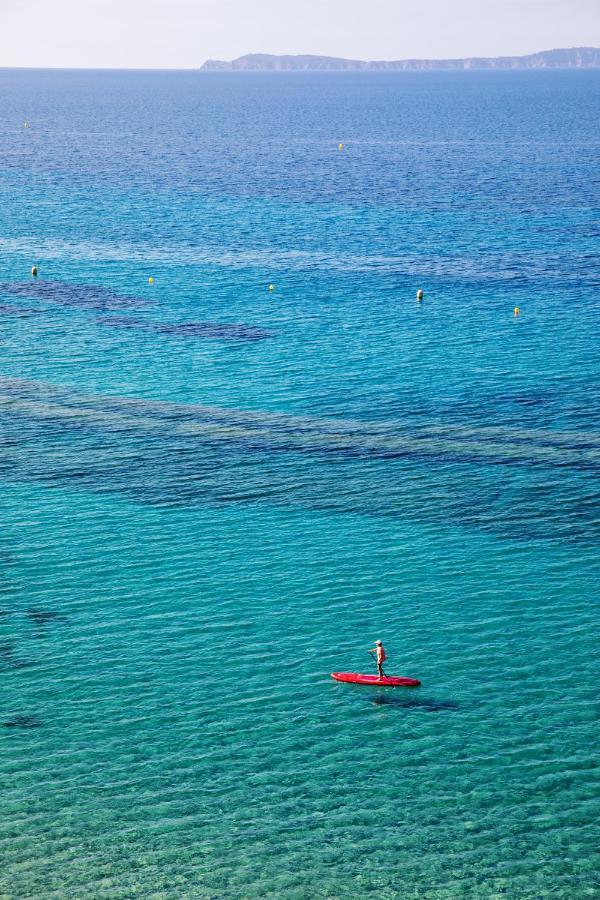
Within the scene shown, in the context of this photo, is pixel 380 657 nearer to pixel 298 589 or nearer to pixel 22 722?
pixel 298 589

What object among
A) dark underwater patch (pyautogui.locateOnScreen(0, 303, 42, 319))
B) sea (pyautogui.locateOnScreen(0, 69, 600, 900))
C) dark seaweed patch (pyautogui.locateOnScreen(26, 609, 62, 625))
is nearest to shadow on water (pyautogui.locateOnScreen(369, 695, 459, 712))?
sea (pyautogui.locateOnScreen(0, 69, 600, 900))

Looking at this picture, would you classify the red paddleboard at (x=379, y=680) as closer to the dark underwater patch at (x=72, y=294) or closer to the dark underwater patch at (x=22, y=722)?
the dark underwater patch at (x=22, y=722)

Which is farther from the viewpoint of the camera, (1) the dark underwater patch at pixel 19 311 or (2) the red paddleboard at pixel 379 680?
(1) the dark underwater patch at pixel 19 311

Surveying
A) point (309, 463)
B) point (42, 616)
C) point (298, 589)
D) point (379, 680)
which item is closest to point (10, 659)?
point (42, 616)

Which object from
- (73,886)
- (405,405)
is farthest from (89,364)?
(73,886)

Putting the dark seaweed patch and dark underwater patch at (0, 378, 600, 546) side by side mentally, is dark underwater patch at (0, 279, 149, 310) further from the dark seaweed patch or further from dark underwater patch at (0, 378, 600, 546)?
the dark seaweed patch

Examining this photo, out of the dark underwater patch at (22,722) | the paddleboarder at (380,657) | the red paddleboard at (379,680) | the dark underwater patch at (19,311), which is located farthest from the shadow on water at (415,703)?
the dark underwater patch at (19,311)
